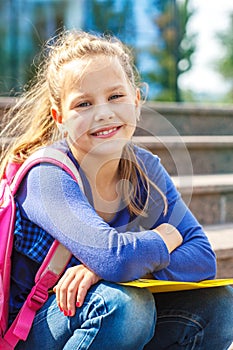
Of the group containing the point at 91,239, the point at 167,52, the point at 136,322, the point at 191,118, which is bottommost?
the point at 167,52

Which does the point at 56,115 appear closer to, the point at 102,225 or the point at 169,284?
the point at 102,225

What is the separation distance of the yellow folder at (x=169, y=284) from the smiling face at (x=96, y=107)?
33 centimetres

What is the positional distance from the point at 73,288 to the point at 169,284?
0.67ft

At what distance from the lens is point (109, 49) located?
151 centimetres

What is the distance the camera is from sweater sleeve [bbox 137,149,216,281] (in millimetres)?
1420

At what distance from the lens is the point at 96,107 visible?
1.43 meters

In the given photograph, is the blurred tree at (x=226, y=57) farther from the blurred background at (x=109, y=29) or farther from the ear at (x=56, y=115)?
the ear at (x=56, y=115)

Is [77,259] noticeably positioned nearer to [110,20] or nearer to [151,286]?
[151,286]

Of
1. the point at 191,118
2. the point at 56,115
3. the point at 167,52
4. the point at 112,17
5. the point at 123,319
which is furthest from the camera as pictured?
the point at 167,52

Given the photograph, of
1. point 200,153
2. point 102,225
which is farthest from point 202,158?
point 102,225

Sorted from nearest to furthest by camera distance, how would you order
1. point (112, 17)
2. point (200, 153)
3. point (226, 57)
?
point (200, 153) < point (112, 17) < point (226, 57)

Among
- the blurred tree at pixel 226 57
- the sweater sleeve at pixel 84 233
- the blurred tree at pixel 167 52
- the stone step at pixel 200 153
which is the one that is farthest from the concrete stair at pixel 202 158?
the blurred tree at pixel 226 57

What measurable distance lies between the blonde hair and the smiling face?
0.04 metres

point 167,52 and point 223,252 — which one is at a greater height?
point 223,252
